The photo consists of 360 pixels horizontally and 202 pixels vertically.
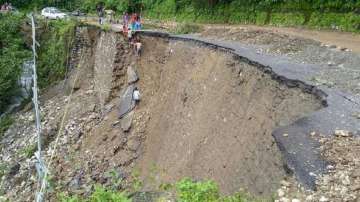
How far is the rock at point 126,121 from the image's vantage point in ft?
66.9

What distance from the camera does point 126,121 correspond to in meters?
20.7

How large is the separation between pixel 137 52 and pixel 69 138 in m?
4.69

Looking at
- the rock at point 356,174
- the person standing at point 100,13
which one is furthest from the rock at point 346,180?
the person standing at point 100,13

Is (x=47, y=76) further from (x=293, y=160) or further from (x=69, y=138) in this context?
(x=293, y=160)

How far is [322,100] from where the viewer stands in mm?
11539

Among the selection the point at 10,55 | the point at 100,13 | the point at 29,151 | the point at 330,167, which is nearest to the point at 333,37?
the point at 330,167

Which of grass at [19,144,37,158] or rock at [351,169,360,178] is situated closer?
rock at [351,169,360,178]

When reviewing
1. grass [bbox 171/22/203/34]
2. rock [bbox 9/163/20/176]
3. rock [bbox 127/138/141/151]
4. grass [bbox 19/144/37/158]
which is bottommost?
rock [bbox 9/163/20/176]

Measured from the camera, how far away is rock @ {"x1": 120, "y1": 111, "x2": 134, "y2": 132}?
20.4 meters

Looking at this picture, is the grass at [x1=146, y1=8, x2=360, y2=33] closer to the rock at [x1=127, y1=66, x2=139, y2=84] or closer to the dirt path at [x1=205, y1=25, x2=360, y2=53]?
the dirt path at [x1=205, y1=25, x2=360, y2=53]

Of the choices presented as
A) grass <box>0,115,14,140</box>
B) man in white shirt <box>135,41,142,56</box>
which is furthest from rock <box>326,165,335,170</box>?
grass <box>0,115,14,140</box>

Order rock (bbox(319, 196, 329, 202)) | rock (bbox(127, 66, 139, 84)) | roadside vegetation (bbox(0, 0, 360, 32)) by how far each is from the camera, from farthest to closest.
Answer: rock (bbox(127, 66, 139, 84)) < roadside vegetation (bbox(0, 0, 360, 32)) < rock (bbox(319, 196, 329, 202))

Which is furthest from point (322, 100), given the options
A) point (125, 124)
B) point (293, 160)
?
point (125, 124)

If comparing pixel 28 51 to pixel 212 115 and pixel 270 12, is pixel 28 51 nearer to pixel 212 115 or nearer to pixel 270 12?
pixel 270 12
